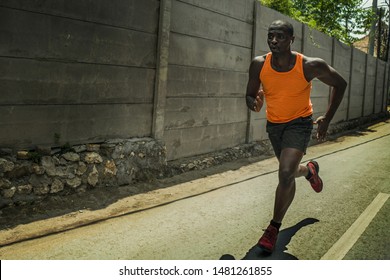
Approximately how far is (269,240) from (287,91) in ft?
4.41

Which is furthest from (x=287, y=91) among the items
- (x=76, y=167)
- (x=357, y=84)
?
(x=357, y=84)

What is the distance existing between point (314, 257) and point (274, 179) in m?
3.08

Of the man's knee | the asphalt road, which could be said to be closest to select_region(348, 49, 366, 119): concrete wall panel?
the asphalt road

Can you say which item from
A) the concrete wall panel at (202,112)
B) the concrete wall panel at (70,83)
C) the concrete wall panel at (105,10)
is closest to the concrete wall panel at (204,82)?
the concrete wall panel at (202,112)

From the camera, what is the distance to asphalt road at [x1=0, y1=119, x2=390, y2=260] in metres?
3.25

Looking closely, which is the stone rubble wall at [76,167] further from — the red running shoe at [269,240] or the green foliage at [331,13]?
the green foliage at [331,13]

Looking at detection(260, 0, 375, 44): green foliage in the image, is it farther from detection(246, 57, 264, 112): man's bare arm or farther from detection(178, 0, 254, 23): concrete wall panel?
detection(246, 57, 264, 112): man's bare arm

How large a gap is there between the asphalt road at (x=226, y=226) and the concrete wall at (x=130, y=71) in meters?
0.96

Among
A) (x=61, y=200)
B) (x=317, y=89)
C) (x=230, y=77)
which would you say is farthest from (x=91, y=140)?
(x=317, y=89)

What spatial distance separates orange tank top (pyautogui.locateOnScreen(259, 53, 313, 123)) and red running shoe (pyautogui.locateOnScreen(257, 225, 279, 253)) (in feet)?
3.38

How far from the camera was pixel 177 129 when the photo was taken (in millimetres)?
6004

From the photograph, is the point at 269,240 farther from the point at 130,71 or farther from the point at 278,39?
the point at 130,71

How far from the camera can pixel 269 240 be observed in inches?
128

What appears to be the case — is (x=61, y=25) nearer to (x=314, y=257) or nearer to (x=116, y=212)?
(x=116, y=212)
